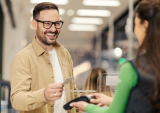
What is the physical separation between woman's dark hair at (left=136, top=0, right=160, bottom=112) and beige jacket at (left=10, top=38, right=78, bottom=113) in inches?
20.3

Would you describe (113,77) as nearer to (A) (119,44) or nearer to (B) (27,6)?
(A) (119,44)

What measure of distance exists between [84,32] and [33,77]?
833 cm

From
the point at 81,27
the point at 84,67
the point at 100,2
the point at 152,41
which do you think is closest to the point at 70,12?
the point at 100,2

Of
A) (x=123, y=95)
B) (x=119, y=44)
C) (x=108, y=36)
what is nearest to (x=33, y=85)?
(x=123, y=95)

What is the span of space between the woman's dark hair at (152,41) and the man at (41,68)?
0.52 metres

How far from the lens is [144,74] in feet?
3.29

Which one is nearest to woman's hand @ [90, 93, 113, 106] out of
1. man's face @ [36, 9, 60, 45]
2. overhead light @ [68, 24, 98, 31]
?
man's face @ [36, 9, 60, 45]

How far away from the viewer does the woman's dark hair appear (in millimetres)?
987

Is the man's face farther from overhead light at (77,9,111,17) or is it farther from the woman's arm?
overhead light at (77,9,111,17)

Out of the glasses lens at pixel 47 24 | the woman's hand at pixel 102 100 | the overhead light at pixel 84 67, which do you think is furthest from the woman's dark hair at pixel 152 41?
the overhead light at pixel 84 67

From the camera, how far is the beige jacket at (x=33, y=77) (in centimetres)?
140

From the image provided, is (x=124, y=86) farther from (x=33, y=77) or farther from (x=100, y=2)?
(x=100, y=2)

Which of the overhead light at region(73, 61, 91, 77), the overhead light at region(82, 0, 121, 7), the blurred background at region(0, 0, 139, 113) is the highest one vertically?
the overhead light at region(82, 0, 121, 7)

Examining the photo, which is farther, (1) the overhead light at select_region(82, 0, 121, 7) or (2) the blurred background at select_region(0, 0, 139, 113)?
(1) the overhead light at select_region(82, 0, 121, 7)
